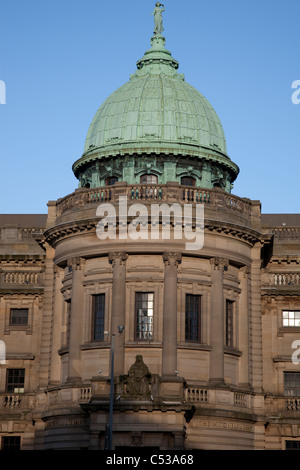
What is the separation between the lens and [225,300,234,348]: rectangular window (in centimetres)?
5638

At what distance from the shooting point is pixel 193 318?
5572 centimetres

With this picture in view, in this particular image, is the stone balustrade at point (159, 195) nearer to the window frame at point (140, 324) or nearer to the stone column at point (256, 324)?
the stone column at point (256, 324)

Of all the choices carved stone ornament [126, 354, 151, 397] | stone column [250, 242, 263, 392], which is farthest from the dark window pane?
stone column [250, 242, 263, 392]

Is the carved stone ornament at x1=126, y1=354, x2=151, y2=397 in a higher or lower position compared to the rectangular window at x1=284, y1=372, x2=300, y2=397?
lower

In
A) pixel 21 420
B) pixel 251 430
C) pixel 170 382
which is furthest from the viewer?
pixel 21 420

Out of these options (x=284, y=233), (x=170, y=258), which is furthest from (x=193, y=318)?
(x=284, y=233)

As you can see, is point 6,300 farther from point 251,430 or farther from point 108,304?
point 251,430

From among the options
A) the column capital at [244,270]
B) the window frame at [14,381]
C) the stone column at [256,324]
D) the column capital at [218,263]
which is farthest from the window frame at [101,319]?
the stone column at [256,324]

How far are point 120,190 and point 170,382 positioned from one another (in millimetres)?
10978

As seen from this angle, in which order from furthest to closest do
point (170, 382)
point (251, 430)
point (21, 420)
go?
point (21, 420) → point (251, 430) → point (170, 382)

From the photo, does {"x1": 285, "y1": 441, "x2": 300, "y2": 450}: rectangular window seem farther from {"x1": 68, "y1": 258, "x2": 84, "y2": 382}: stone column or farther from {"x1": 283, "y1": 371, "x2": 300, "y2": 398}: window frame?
{"x1": 68, "y1": 258, "x2": 84, "y2": 382}: stone column

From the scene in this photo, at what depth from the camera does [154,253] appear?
55.2 metres

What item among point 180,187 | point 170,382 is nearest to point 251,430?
point 170,382

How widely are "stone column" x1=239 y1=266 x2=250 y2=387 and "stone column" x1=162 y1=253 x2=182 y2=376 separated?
4732 millimetres
